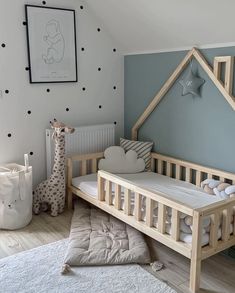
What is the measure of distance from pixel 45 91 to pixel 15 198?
1045 millimetres

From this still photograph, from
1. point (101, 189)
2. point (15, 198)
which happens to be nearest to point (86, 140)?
point (101, 189)

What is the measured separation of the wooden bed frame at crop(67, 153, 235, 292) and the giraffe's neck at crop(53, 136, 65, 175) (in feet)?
0.38

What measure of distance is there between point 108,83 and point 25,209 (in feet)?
5.09

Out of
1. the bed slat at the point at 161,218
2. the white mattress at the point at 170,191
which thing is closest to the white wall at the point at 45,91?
the white mattress at the point at 170,191

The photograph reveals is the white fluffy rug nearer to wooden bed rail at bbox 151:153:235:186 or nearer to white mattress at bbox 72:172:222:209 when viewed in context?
white mattress at bbox 72:172:222:209

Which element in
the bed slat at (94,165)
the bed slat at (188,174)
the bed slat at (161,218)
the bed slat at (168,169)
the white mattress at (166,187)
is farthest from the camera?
the bed slat at (94,165)

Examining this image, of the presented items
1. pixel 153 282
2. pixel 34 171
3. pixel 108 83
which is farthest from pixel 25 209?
pixel 108 83

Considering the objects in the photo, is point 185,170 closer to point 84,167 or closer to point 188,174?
point 188,174

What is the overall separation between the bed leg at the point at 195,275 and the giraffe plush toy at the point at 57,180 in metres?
1.46

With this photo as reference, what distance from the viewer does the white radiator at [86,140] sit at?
130 inches

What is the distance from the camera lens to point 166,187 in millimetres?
2844

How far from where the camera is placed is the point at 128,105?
147 inches

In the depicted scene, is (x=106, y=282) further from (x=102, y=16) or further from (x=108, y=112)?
(x=102, y=16)

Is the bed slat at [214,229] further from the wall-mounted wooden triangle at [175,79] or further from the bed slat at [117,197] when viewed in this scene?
the wall-mounted wooden triangle at [175,79]
